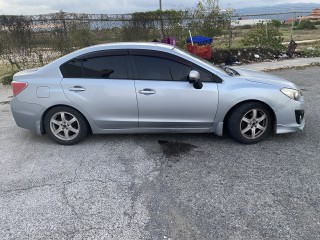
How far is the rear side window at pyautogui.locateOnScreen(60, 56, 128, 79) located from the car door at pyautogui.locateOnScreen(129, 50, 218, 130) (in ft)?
0.68

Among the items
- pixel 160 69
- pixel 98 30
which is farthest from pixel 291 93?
pixel 98 30

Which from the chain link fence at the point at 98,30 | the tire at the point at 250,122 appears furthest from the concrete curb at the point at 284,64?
the tire at the point at 250,122

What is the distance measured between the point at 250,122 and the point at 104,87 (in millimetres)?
2146

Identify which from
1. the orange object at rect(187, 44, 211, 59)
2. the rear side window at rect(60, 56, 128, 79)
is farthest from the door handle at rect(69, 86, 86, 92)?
the orange object at rect(187, 44, 211, 59)

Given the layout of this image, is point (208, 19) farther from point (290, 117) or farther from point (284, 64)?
point (290, 117)

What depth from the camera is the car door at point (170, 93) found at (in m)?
4.39

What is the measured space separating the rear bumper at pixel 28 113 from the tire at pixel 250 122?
280cm

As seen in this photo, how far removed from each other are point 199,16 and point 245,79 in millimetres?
8461

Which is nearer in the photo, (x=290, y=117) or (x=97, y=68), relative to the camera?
(x=290, y=117)

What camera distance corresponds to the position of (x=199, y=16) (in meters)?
12.2

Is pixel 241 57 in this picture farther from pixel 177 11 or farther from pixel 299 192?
pixel 299 192

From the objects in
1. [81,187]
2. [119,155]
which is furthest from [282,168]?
[81,187]

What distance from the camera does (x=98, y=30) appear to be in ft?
36.8

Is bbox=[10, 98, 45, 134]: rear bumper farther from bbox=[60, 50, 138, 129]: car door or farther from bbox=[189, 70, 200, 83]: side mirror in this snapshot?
bbox=[189, 70, 200, 83]: side mirror
